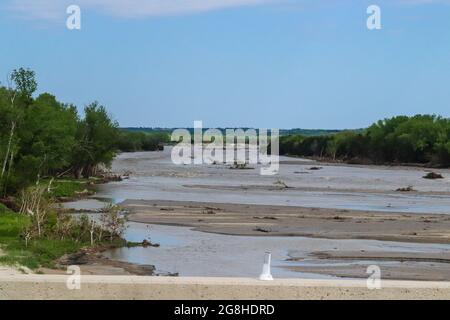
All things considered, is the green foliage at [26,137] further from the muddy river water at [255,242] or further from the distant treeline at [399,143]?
the distant treeline at [399,143]

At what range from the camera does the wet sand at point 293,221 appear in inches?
1476

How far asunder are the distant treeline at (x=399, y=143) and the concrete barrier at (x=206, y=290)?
124868 millimetres

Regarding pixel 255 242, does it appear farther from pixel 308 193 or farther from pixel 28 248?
pixel 308 193

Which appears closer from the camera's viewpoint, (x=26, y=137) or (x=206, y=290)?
(x=206, y=290)

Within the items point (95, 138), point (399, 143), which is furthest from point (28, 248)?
point (399, 143)

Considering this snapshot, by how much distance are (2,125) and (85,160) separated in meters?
32.3

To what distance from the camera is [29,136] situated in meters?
52.2

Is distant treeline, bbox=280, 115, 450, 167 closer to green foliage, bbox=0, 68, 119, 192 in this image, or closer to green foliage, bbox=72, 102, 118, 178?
green foliage, bbox=72, 102, 118, 178

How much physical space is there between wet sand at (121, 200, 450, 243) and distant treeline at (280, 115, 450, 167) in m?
85.3

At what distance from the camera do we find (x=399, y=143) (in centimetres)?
14600

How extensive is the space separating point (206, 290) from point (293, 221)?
114 ft

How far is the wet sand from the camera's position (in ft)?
123

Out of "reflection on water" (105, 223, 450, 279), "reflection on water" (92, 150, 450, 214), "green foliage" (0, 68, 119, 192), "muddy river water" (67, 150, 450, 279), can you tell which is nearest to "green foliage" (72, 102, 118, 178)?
"reflection on water" (92, 150, 450, 214)
